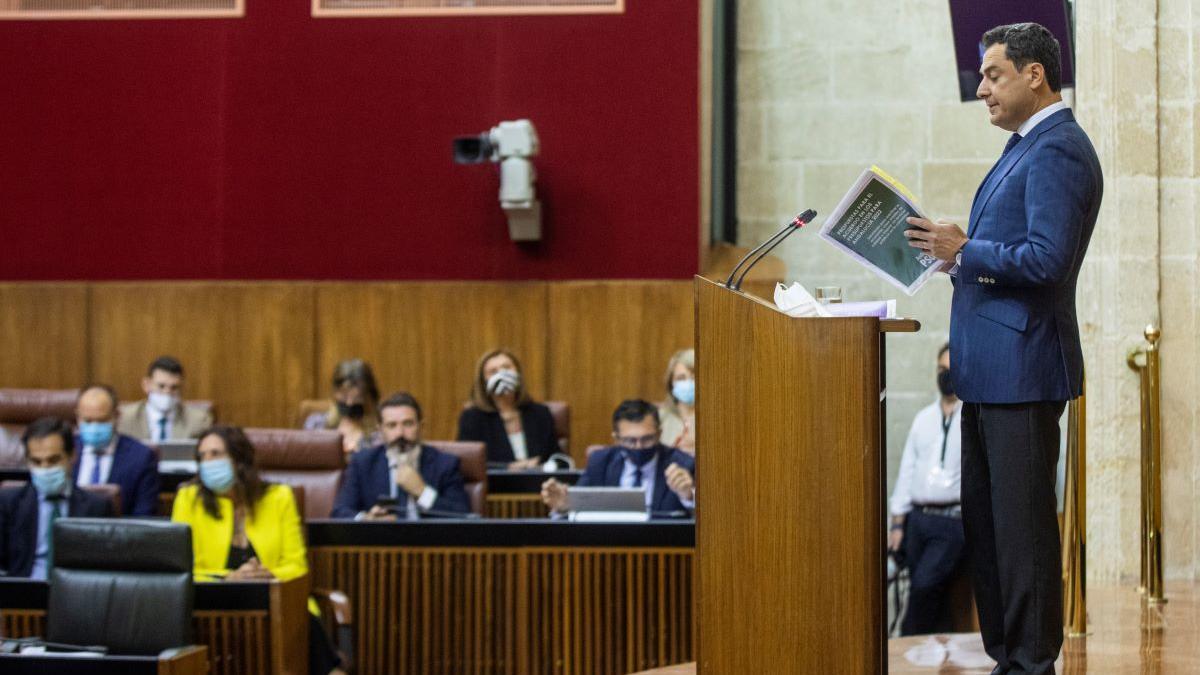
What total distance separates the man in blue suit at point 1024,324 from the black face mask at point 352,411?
475 cm

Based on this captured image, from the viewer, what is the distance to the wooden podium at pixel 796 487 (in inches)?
109

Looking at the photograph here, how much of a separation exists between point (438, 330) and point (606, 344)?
37.2 inches

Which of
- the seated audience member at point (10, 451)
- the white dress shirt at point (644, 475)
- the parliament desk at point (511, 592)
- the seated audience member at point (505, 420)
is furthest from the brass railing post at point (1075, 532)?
the seated audience member at point (10, 451)

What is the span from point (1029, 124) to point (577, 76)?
603 cm

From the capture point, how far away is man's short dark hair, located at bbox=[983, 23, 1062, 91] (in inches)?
113

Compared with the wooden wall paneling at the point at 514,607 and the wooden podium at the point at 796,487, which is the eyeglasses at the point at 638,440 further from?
the wooden podium at the point at 796,487

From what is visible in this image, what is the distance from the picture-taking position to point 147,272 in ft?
29.8

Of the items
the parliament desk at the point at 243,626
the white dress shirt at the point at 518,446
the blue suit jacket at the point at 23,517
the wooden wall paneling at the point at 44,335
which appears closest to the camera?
the parliament desk at the point at 243,626

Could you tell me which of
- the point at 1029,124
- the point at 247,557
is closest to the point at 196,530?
the point at 247,557

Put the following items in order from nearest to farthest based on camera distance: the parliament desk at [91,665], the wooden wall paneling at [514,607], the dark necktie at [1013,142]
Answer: the dark necktie at [1013,142] → the parliament desk at [91,665] → the wooden wall paneling at [514,607]

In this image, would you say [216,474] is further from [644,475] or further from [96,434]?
[644,475]

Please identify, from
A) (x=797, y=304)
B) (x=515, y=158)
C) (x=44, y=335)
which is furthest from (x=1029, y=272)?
(x=44, y=335)

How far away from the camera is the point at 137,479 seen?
617 cm

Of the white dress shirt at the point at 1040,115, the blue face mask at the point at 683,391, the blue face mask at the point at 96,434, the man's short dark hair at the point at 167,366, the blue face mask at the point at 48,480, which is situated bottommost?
the blue face mask at the point at 48,480
